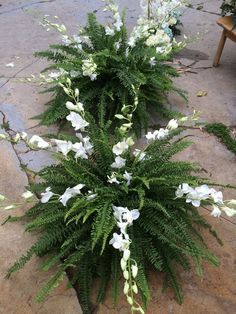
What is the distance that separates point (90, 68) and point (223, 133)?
1268 millimetres

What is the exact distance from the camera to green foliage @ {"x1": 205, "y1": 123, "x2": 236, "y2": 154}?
3.25 m

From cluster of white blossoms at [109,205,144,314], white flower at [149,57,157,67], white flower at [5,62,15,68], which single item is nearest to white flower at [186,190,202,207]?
cluster of white blossoms at [109,205,144,314]

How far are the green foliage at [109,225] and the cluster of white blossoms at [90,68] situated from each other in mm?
853

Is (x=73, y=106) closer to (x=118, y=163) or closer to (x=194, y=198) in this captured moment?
(x=118, y=163)

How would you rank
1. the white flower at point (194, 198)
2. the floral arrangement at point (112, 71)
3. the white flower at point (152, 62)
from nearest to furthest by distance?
the white flower at point (194, 198), the floral arrangement at point (112, 71), the white flower at point (152, 62)

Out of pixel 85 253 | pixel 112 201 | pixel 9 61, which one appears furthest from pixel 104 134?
pixel 9 61

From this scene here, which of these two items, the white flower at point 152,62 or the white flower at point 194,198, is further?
the white flower at point 152,62

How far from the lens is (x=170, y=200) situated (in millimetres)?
2223

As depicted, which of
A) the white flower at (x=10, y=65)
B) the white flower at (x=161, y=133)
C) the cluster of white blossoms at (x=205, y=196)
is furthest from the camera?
the white flower at (x=10, y=65)

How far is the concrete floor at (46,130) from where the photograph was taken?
214cm

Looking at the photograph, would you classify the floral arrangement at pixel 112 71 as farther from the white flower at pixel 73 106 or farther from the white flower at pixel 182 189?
the white flower at pixel 182 189

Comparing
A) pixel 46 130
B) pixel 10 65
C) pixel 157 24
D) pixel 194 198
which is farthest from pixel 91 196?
pixel 10 65

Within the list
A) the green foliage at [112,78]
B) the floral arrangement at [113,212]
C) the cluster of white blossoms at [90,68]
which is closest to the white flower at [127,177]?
the floral arrangement at [113,212]

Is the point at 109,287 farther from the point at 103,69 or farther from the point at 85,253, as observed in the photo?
the point at 103,69
